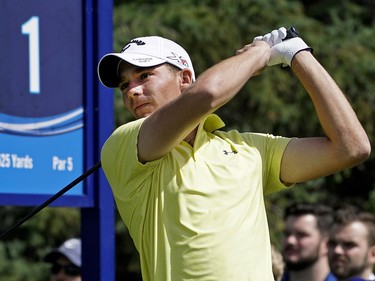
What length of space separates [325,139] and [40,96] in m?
1.47

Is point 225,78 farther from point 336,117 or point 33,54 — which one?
point 33,54

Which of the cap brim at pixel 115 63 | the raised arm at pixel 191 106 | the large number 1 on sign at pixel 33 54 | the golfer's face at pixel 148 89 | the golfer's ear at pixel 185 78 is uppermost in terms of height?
the large number 1 on sign at pixel 33 54

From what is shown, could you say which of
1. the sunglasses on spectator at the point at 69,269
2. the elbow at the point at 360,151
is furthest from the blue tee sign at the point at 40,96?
the sunglasses on spectator at the point at 69,269

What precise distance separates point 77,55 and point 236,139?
47.1 inches

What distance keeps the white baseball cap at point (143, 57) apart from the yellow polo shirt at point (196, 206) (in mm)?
275

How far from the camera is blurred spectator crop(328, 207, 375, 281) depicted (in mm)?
7070

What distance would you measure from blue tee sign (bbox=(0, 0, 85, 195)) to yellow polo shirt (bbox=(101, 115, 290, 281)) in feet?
2.76

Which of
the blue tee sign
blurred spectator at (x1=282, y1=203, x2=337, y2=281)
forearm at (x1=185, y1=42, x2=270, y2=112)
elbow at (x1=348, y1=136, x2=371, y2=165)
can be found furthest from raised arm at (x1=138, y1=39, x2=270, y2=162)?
blurred spectator at (x1=282, y1=203, x2=337, y2=281)

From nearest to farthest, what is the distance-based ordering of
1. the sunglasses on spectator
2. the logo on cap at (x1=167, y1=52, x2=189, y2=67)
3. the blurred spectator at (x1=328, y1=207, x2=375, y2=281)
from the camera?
1. the logo on cap at (x1=167, y1=52, x2=189, y2=67)
2. the blurred spectator at (x1=328, y1=207, x2=375, y2=281)
3. the sunglasses on spectator

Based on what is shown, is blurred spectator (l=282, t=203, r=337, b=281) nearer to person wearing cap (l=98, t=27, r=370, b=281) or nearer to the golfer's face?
person wearing cap (l=98, t=27, r=370, b=281)

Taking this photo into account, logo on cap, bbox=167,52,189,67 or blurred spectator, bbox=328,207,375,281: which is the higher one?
logo on cap, bbox=167,52,189,67

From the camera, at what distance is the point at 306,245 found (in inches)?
290

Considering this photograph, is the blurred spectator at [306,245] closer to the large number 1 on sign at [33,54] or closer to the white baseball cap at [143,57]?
the large number 1 on sign at [33,54]

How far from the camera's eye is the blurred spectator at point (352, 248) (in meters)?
7.07
